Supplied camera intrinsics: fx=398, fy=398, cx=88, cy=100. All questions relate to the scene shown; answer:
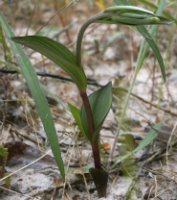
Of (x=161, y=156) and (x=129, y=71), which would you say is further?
(x=129, y=71)

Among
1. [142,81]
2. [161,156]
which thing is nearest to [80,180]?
[161,156]

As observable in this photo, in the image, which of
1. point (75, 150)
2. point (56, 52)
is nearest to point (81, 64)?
point (56, 52)

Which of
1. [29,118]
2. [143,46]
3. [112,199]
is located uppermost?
[143,46]

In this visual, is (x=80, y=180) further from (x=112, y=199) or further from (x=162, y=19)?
(x=162, y=19)

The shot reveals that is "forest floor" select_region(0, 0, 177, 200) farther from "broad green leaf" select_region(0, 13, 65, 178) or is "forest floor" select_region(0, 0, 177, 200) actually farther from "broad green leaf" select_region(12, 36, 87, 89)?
"broad green leaf" select_region(12, 36, 87, 89)

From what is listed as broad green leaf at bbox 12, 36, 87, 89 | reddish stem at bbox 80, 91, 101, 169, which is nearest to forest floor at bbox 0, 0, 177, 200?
reddish stem at bbox 80, 91, 101, 169

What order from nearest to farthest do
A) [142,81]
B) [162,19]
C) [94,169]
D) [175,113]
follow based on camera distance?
[162,19] → [94,169] → [175,113] → [142,81]
